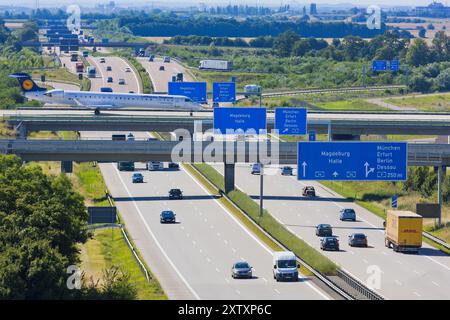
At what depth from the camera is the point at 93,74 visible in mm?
185375

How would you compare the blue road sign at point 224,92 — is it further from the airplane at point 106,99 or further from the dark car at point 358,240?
the dark car at point 358,240

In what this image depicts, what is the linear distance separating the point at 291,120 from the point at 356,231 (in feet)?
50.4

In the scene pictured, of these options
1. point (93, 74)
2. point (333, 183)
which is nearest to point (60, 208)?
point (333, 183)

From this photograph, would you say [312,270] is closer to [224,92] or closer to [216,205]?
[216,205]

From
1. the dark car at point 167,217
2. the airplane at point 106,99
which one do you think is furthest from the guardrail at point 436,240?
the airplane at point 106,99

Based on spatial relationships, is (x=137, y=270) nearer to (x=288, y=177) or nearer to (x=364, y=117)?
(x=288, y=177)

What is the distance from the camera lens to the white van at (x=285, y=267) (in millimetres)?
52094

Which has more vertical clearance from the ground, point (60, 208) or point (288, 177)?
point (60, 208)

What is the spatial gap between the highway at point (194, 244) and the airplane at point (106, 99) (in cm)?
2027

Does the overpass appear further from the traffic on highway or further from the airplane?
the airplane

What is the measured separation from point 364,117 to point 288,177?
53.8ft

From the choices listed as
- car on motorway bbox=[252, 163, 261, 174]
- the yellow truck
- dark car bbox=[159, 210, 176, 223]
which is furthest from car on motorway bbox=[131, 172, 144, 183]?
the yellow truck

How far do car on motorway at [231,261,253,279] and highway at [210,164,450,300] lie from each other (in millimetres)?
4671

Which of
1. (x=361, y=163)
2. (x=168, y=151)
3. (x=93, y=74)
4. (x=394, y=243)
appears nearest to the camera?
(x=394, y=243)
